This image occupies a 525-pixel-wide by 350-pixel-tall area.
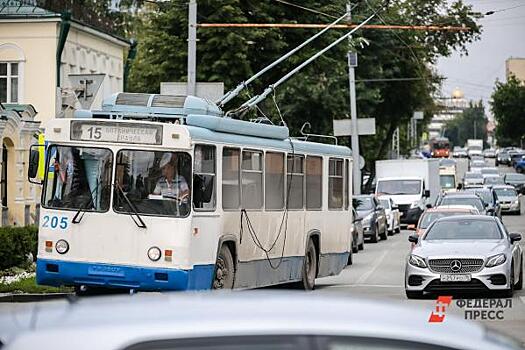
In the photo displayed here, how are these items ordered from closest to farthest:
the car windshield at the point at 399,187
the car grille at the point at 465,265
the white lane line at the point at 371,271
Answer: the car grille at the point at 465,265 < the white lane line at the point at 371,271 < the car windshield at the point at 399,187

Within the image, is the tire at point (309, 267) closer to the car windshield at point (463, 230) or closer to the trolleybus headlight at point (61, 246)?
the car windshield at point (463, 230)

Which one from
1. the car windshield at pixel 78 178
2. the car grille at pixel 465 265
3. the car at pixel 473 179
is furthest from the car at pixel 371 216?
the car at pixel 473 179

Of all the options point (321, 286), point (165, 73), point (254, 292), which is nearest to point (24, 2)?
point (165, 73)

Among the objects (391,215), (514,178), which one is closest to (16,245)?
(391,215)

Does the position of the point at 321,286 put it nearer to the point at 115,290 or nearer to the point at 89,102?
the point at 89,102

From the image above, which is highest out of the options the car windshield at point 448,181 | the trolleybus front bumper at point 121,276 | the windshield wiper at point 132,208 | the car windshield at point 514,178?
the car windshield at point 514,178

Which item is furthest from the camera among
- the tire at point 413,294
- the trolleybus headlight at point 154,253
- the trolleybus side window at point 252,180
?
the tire at point 413,294

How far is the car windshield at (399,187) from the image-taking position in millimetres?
52969

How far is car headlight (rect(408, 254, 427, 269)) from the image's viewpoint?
19.6 m

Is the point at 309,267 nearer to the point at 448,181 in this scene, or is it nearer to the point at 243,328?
the point at 243,328

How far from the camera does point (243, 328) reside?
415cm

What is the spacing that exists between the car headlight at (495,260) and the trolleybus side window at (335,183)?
386 centimetres

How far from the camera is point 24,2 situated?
149 feet

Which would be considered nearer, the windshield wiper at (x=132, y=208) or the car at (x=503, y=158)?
the windshield wiper at (x=132, y=208)
